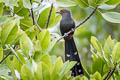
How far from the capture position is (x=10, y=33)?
1.28 meters

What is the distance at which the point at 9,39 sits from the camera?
128 centimetres

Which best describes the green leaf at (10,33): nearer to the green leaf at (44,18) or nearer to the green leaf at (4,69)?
the green leaf at (4,69)

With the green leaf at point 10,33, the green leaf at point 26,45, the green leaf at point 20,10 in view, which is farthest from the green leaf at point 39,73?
the green leaf at point 20,10

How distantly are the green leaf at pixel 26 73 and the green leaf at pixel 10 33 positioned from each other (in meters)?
0.21

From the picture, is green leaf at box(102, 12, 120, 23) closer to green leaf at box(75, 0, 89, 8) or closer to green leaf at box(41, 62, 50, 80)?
green leaf at box(75, 0, 89, 8)

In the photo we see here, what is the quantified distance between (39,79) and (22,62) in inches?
4.9

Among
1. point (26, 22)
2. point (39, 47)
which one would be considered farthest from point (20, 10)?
point (39, 47)

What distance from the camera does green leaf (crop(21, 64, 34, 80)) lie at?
1.10m

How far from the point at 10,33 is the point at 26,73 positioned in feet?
0.77

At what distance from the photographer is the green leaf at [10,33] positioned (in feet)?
4.15

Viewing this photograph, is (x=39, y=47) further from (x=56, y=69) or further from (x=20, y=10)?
(x=20, y=10)

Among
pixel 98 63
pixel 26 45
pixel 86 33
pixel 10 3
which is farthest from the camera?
pixel 86 33

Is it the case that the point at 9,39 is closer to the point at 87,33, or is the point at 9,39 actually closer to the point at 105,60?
the point at 105,60

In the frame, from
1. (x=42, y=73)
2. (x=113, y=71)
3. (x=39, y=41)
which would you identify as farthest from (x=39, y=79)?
(x=113, y=71)
